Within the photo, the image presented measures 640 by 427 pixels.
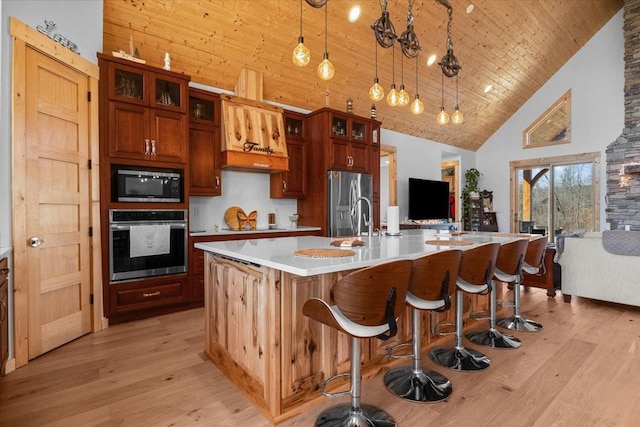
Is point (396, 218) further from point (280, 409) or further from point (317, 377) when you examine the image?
point (280, 409)

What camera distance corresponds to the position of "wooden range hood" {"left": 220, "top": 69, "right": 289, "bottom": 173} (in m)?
4.23

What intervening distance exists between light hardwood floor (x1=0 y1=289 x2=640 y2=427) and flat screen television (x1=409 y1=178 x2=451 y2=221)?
4.28 metres

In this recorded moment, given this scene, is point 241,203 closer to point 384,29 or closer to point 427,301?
point 384,29

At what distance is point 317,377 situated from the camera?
2.00m

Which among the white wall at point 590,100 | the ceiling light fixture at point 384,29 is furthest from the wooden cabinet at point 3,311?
the white wall at point 590,100

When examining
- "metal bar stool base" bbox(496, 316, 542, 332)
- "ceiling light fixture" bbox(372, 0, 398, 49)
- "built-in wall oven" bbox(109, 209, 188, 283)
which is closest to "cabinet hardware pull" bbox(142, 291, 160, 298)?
"built-in wall oven" bbox(109, 209, 188, 283)

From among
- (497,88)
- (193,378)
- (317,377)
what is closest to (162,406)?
(193,378)

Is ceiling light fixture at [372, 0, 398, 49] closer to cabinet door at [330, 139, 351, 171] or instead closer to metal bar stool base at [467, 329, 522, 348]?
cabinet door at [330, 139, 351, 171]

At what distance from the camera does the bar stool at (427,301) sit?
1.86 meters

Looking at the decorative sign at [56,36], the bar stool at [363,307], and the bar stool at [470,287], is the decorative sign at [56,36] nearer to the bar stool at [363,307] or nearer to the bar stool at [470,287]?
the bar stool at [363,307]

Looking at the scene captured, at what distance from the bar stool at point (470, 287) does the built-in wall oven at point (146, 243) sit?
9.05 feet

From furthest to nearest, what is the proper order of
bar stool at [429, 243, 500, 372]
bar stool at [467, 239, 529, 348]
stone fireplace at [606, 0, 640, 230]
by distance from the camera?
1. stone fireplace at [606, 0, 640, 230]
2. bar stool at [467, 239, 529, 348]
3. bar stool at [429, 243, 500, 372]

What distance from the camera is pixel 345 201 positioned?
5.12 metres

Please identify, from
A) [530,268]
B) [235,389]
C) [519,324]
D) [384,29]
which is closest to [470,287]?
[530,268]
